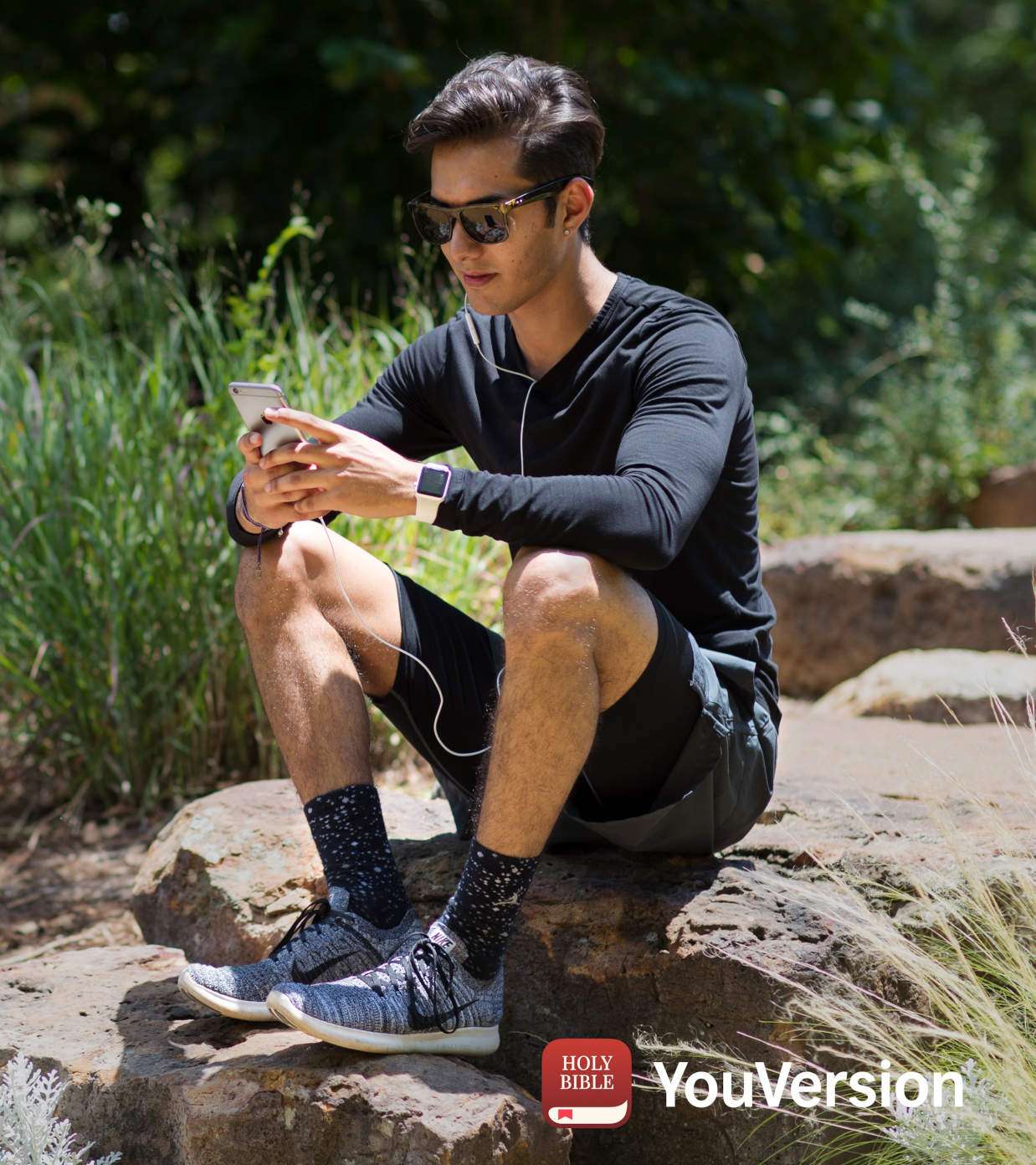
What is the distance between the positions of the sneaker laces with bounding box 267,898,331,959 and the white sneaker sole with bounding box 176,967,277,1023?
86 mm

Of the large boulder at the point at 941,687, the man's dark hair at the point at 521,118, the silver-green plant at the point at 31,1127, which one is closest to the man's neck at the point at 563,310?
the man's dark hair at the point at 521,118

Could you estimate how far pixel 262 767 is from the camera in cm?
387

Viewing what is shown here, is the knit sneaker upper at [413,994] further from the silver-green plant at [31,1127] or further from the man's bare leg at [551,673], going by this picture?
the silver-green plant at [31,1127]

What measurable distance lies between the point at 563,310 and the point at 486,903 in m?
1.08

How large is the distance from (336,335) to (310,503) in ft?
7.78

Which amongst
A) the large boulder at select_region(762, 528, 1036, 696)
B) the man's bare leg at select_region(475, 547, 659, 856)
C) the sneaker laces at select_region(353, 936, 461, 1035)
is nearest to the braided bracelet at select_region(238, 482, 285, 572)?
the man's bare leg at select_region(475, 547, 659, 856)

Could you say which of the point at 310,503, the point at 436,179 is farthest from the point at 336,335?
the point at 310,503

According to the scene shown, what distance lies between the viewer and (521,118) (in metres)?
2.49

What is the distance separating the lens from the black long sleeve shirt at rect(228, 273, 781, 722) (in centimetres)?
213

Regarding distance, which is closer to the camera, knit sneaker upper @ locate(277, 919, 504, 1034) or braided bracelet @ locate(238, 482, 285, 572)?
knit sneaker upper @ locate(277, 919, 504, 1034)

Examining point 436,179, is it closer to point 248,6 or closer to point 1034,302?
point 248,6

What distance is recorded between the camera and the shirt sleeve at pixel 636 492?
2105 millimetres

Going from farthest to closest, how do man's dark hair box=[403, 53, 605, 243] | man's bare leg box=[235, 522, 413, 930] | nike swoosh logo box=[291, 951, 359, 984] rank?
man's dark hair box=[403, 53, 605, 243]
man's bare leg box=[235, 522, 413, 930]
nike swoosh logo box=[291, 951, 359, 984]

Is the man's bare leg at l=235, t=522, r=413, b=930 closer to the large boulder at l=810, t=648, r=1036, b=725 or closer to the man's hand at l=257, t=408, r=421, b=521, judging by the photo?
the man's hand at l=257, t=408, r=421, b=521
